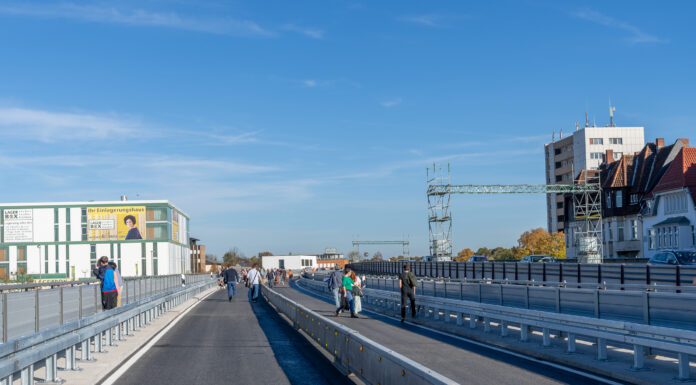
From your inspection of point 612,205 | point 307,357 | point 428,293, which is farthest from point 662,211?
point 307,357

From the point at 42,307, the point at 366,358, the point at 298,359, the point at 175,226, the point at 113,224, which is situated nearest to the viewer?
the point at 366,358

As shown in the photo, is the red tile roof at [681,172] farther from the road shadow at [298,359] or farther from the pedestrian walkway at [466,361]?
the road shadow at [298,359]

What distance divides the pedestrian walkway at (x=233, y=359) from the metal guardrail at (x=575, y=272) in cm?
1504

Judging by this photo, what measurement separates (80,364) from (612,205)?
74.8 m

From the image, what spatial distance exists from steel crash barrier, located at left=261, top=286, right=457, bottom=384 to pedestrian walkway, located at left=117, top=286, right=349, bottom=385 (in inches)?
11.1

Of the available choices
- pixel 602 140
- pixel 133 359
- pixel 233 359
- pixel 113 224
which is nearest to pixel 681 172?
pixel 233 359

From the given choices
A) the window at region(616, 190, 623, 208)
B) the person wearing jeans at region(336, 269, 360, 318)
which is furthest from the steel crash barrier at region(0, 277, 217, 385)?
the window at region(616, 190, 623, 208)

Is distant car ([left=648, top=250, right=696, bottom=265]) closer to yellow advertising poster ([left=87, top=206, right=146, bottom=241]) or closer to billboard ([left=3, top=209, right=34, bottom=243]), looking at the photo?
yellow advertising poster ([left=87, top=206, right=146, bottom=241])

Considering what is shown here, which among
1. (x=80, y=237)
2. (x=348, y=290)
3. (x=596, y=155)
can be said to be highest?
(x=596, y=155)

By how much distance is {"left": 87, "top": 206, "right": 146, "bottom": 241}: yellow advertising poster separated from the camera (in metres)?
115

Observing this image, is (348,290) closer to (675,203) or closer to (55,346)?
(55,346)

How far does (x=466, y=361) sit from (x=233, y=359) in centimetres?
427

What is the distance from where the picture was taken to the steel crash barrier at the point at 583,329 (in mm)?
11070

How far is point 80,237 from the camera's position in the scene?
11525 cm
